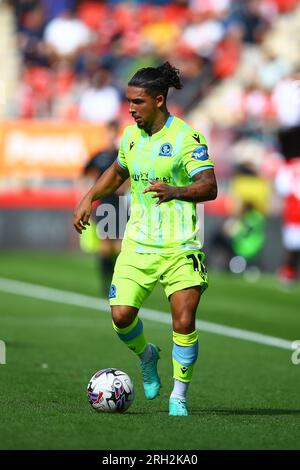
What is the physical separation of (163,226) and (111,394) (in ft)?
3.84

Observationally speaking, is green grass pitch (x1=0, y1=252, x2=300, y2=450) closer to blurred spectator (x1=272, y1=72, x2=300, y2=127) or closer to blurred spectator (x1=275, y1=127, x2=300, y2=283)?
blurred spectator (x1=275, y1=127, x2=300, y2=283)

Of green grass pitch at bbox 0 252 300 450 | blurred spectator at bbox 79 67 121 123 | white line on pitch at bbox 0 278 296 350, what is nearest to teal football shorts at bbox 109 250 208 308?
green grass pitch at bbox 0 252 300 450

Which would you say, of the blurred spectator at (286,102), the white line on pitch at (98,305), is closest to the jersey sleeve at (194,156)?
the white line on pitch at (98,305)

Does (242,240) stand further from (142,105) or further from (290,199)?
(142,105)

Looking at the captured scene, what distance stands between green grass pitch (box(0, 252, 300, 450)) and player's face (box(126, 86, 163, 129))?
1.95 meters

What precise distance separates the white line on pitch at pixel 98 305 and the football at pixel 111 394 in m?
4.65

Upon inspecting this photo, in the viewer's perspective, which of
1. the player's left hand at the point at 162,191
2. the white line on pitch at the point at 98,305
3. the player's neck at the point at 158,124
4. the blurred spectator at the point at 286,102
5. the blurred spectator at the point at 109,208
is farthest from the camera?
the blurred spectator at the point at 286,102

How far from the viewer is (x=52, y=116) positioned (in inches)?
968

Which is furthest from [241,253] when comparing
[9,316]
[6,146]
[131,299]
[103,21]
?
[131,299]

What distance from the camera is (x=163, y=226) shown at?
8047mm

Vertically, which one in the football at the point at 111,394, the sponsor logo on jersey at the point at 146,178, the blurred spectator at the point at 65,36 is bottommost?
the football at the point at 111,394

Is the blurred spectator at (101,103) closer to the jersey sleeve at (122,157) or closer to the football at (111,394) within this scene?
the jersey sleeve at (122,157)

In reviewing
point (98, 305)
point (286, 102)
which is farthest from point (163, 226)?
point (286, 102)

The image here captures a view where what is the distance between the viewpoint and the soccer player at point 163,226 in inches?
310
